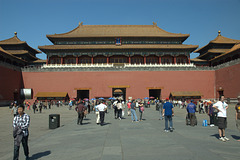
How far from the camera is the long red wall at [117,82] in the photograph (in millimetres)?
35375

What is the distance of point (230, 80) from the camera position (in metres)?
31.5

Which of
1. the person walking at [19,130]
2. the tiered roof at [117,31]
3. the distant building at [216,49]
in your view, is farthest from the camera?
the tiered roof at [117,31]

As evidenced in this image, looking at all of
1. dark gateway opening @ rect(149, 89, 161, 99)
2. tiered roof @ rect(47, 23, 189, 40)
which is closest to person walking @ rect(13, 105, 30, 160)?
dark gateway opening @ rect(149, 89, 161, 99)

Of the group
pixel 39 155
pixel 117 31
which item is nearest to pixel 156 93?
pixel 117 31

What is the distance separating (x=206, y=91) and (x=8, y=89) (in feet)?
112

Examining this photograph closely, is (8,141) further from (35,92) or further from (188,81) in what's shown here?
(188,81)

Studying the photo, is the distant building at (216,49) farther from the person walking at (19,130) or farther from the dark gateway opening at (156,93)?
the person walking at (19,130)

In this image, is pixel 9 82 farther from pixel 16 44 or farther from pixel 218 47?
pixel 218 47

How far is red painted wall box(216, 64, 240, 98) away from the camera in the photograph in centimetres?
2970

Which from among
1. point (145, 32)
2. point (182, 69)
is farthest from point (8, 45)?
point (182, 69)

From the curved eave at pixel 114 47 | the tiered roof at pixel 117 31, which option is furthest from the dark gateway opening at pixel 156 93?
the tiered roof at pixel 117 31

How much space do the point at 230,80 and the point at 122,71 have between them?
1772cm

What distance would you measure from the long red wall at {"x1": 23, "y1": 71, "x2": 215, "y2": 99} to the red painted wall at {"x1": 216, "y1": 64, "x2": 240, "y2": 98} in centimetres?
250

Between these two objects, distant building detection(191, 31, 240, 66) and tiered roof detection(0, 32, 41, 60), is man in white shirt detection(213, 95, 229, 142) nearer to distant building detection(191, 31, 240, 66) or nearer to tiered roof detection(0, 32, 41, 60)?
distant building detection(191, 31, 240, 66)
